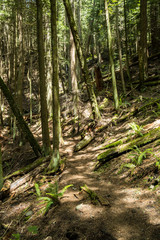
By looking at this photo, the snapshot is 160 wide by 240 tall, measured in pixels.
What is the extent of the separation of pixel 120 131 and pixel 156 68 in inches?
327

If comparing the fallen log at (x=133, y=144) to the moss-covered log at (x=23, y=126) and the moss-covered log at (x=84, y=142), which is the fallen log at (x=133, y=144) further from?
the moss-covered log at (x=23, y=126)

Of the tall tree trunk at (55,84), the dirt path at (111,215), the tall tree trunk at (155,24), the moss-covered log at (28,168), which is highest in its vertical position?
the tall tree trunk at (155,24)

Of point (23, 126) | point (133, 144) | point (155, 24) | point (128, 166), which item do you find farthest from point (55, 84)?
point (155, 24)

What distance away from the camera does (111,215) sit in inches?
111

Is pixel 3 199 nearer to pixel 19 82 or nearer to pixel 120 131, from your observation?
pixel 120 131

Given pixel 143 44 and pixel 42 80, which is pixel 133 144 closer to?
pixel 42 80

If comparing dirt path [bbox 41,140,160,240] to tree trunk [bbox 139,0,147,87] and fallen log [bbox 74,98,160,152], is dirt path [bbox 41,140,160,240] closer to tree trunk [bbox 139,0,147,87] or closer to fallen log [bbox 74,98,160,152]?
fallen log [bbox 74,98,160,152]

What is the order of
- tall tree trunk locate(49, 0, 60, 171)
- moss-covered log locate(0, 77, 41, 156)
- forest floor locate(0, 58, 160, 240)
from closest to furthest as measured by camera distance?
forest floor locate(0, 58, 160, 240) < tall tree trunk locate(49, 0, 60, 171) < moss-covered log locate(0, 77, 41, 156)

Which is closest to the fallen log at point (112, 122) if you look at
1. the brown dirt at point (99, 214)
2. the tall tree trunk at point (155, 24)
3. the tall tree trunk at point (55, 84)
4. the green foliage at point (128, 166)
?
the tall tree trunk at point (55, 84)

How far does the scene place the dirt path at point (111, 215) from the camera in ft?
7.73

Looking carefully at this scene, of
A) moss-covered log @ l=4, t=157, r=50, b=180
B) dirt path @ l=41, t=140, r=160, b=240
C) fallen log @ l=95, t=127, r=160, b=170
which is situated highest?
fallen log @ l=95, t=127, r=160, b=170

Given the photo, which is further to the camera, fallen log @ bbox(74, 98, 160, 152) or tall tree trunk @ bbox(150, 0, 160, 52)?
tall tree trunk @ bbox(150, 0, 160, 52)

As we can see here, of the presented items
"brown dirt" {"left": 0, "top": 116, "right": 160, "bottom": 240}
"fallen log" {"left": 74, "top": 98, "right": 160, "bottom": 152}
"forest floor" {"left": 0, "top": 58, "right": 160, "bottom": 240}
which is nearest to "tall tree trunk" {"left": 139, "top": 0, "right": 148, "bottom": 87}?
"fallen log" {"left": 74, "top": 98, "right": 160, "bottom": 152}

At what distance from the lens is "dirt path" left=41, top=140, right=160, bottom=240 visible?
92.7 inches
